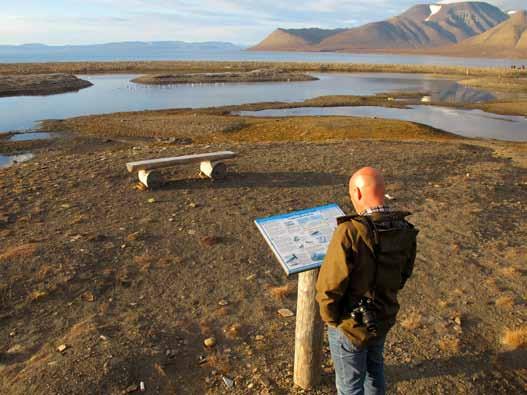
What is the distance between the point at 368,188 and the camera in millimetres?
2582

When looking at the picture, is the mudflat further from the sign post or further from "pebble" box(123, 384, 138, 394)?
the sign post

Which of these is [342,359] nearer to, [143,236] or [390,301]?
[390,301]

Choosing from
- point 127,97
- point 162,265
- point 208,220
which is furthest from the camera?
point 127,97

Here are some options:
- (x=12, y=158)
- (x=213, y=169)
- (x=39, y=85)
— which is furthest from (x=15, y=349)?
(x=39, y=85)

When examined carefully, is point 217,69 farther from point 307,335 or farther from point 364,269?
point 364,269

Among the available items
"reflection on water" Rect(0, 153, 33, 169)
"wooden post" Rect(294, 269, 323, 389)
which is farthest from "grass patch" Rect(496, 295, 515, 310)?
"reflection on water" Rect(0, 153, 33, 169)

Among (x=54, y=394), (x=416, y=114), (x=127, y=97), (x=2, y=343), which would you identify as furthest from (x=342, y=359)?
(x=127, y=97)

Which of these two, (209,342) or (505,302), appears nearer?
(209,342)

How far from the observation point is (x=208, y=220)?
25.9ft

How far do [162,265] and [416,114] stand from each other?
27.8m

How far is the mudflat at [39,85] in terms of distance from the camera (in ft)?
137

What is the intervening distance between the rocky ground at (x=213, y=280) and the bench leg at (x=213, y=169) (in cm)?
32

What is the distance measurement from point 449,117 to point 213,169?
24411 millimetres

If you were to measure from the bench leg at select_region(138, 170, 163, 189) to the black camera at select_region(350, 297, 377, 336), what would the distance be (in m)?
7.22
